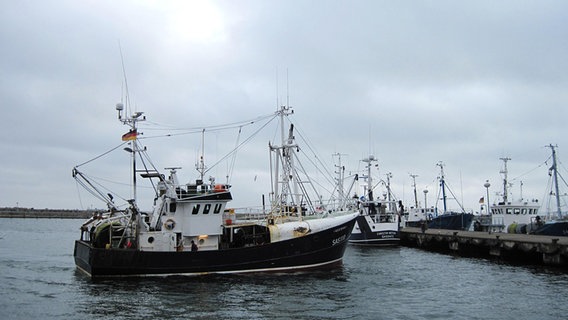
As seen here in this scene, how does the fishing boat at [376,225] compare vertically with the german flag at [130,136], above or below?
below

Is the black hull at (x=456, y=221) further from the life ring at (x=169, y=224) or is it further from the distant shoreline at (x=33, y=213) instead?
the distant shoreline at (x=33, y=213)

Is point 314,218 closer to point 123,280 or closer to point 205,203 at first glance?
point 205,203

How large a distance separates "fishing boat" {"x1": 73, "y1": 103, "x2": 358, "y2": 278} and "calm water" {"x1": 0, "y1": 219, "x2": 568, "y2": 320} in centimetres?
85

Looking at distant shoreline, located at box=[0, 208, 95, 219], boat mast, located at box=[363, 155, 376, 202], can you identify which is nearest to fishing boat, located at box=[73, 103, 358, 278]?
boat mast, located at box=[363, 155, 376, 202]

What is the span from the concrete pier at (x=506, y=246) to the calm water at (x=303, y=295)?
1.75 m

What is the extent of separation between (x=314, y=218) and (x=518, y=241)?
569 inches

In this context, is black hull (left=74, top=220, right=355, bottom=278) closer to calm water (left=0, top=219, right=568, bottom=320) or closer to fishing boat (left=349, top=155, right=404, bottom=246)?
calm water (left=0, top=219, right=568, bottom=320)

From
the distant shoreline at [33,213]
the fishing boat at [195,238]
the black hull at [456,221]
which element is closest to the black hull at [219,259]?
the fishing boat at [195,238]

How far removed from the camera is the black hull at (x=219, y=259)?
85.5 ft

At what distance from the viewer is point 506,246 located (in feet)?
115

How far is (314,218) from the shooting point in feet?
104

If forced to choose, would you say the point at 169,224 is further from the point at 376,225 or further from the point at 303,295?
the point at 376,225

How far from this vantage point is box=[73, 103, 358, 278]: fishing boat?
2641 centimetres

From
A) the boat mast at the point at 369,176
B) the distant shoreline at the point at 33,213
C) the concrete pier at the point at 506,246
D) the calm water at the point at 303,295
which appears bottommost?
the calm water at the point at 303,295
